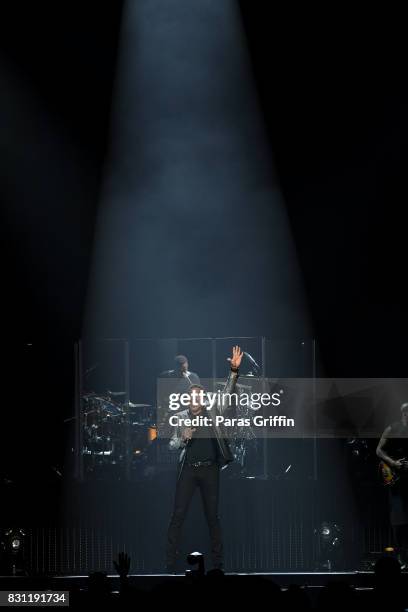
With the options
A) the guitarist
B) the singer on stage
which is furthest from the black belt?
the guitarist

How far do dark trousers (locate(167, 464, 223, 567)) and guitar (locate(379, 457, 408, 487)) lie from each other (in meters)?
1.69

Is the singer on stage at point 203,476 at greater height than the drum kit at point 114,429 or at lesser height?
lesser

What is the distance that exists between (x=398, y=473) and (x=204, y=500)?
6.10ft

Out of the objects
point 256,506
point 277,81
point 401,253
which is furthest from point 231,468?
point 277,81

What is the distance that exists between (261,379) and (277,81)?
3.32 m

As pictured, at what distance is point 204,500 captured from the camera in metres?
8.19

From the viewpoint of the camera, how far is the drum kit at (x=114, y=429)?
33.7 feet

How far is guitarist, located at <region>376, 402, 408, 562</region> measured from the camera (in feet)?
27.9

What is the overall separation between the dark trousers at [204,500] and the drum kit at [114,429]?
7.13ft

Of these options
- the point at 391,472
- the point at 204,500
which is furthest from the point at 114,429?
the point at 391,472
